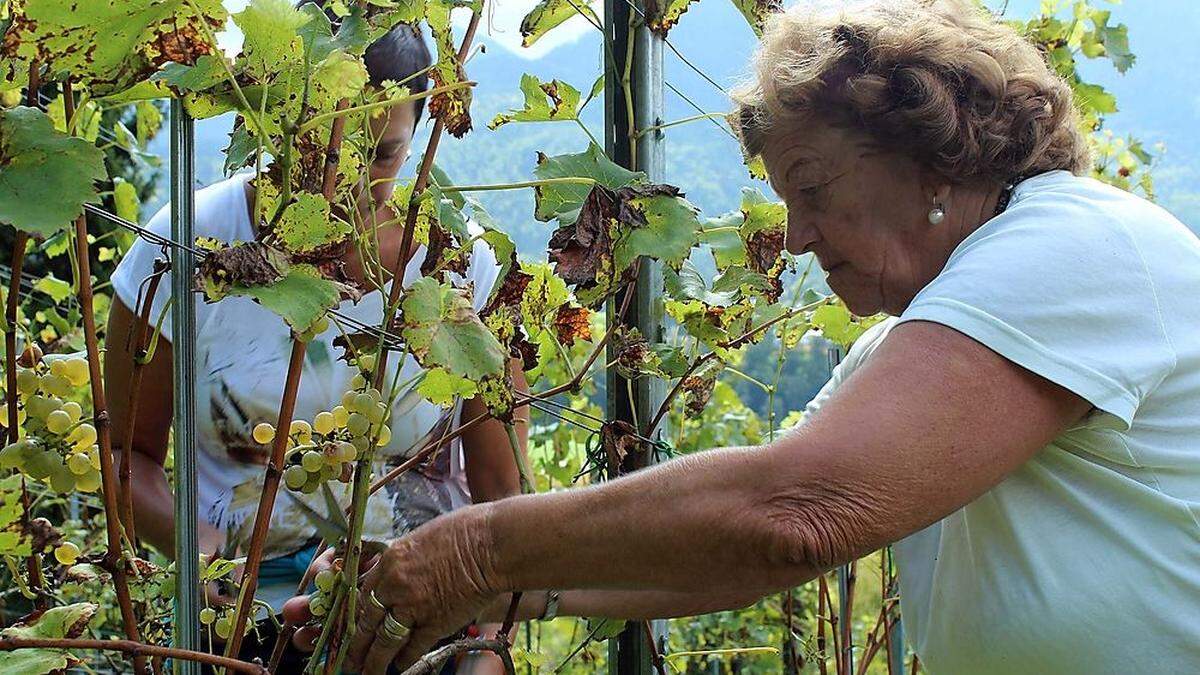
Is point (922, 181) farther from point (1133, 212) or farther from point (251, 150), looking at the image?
point (251, 150)

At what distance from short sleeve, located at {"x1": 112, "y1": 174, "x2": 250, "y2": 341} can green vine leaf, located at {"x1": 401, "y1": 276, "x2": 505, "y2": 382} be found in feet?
2.05

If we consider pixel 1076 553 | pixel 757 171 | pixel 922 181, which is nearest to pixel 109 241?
pixel 757 171

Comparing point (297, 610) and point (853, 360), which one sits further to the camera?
point (853, 360)

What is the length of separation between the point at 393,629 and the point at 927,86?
33.5 inches

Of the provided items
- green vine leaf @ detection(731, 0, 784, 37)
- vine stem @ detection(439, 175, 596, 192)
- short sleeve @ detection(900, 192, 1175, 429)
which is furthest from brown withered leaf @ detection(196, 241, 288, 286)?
green vine leaf @ detection(731, 0, 784, 37)

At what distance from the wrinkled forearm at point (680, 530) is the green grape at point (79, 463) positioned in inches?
13.7

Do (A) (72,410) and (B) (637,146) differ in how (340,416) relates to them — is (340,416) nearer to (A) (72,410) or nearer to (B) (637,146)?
(A) (72,410)

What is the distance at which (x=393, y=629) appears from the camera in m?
1.18

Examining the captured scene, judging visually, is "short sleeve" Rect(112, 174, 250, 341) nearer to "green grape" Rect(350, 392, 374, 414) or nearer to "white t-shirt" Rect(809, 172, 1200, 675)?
"green grape" Rect(350, 392, 374, 414)

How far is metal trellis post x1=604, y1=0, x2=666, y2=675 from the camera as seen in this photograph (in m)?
1.68

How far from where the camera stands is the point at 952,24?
4.99ft

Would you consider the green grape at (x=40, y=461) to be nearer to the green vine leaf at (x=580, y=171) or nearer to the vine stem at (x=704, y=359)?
the green vine leaf at (x=580, y=171)

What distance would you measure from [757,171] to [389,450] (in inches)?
24.6

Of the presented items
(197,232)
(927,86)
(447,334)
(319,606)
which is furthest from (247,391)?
(927,86)
